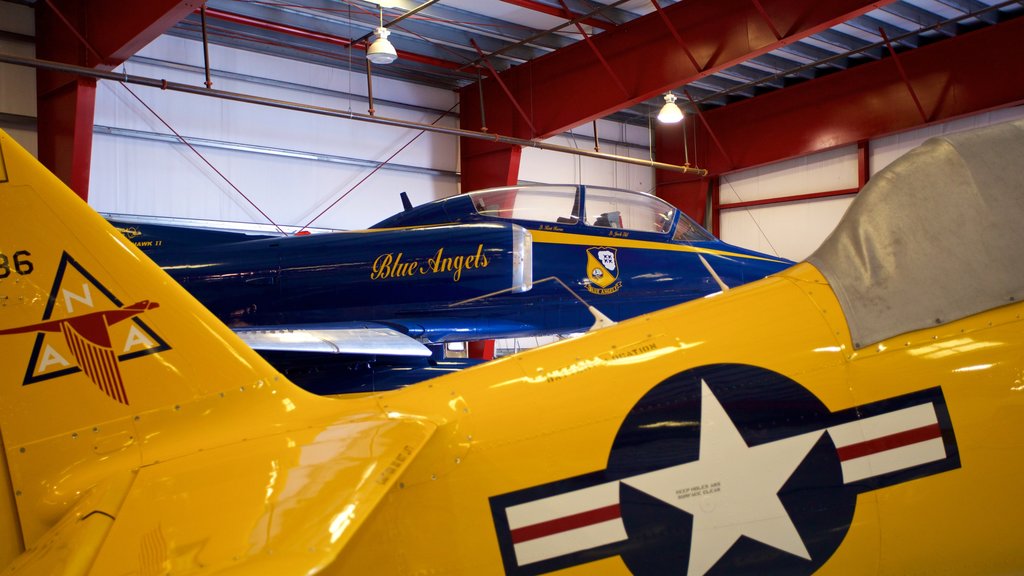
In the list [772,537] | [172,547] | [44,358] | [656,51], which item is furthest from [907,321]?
[656,51]

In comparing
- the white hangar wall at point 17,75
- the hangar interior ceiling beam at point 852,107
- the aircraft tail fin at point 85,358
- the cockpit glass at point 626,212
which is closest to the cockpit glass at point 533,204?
the cockpit glass at point 626,212

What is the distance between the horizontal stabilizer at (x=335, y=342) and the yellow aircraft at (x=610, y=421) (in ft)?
9.53

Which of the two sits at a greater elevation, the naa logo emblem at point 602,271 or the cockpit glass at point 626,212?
the cockpit glass at point 626,212

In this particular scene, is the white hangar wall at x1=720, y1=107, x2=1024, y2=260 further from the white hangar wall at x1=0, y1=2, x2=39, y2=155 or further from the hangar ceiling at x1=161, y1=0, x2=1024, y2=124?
the white hangar wall at x1=0, y1=2, x2=39, y2=155

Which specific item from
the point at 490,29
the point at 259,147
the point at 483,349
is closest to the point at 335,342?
the point at 483,349

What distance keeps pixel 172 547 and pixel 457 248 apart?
5.75 m

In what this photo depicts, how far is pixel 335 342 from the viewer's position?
5.91 metres

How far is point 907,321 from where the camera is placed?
8.93ft

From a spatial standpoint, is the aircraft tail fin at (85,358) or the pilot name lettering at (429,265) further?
the pilot name lettering at (429,265)

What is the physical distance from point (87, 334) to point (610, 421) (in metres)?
1.84

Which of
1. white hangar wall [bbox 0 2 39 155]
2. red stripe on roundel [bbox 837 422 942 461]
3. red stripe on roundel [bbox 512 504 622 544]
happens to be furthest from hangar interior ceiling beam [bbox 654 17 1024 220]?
red stripe on roundel [bbox 512 504 622 544]

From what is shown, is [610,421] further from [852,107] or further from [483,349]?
[852,107]

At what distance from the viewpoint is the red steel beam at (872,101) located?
15.2 metres

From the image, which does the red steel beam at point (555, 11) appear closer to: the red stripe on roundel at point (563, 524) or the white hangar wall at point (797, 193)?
the white hangar wall at point (797, 193)
